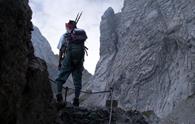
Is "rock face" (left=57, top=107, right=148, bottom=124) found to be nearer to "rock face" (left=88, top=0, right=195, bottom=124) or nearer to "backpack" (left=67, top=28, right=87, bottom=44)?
"backpack" (left=67, top=28, right=87, bottom=44)

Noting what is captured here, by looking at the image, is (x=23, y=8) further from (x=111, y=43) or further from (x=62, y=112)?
(x=111, y=43)

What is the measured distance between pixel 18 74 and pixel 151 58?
70.8 meters

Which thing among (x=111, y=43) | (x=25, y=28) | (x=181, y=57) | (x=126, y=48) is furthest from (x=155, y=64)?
(x=25, y=28)

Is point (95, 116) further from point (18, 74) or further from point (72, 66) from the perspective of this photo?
point (18, 74)

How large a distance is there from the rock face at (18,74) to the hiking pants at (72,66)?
360cm

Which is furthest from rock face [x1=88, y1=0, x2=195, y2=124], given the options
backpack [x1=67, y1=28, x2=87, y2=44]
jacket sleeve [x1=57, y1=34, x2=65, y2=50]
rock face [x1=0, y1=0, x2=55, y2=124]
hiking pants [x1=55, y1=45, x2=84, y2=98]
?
rock face [x1=0, y1=0, x2=55, y2=124]

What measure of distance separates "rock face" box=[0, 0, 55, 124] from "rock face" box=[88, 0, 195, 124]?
55175 millimetres

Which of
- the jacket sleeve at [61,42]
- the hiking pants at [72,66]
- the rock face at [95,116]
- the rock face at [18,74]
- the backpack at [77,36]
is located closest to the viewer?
the rock face at [18,74]

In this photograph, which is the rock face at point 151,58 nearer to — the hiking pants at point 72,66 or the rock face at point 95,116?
the rock face at point 95,116

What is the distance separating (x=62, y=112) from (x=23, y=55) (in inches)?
182

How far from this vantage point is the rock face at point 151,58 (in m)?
68.9

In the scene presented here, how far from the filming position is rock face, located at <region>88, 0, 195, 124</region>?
68875 mm

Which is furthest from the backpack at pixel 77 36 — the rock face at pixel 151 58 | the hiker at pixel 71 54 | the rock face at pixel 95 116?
the rock face at pixel 151 58

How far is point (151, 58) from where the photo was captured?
7681cm
